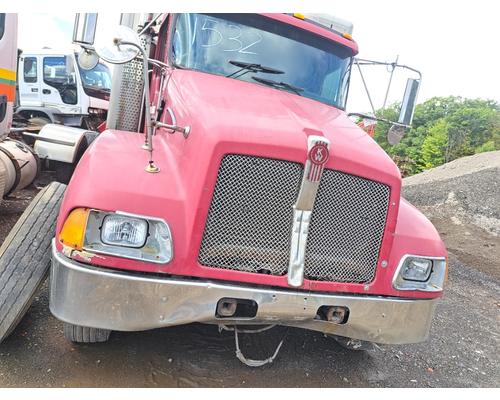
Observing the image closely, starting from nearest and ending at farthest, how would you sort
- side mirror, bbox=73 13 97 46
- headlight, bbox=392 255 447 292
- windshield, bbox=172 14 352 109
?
headlight, bbox=392 255 447 292
windshield, bbox=172 14 352 109
side mirror, bbox=73 13 97 46

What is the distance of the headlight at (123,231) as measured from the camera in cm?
247

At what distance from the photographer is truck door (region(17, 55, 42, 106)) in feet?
38.2

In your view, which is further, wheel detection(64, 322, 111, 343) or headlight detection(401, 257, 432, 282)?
headlight detection(401, 257, 432, 282)

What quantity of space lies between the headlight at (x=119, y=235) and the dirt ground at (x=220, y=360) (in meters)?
0.91

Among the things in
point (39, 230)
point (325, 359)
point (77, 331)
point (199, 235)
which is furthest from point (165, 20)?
point (325, 359)

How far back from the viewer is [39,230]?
3193mm

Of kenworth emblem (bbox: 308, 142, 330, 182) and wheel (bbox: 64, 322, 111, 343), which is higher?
kenworth emblem (bbox: 308, 142, 330, 182)

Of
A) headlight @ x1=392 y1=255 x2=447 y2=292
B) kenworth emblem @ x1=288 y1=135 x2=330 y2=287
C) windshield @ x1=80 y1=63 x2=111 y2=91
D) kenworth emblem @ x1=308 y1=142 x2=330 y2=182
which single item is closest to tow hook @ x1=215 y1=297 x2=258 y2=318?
kenworth emblem @ x1=288 y1=135 x2=330 y2=287

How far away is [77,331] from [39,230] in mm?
800

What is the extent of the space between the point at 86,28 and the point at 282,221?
102 inches

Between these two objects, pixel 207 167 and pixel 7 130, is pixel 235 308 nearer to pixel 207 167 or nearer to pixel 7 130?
pixel 207 167

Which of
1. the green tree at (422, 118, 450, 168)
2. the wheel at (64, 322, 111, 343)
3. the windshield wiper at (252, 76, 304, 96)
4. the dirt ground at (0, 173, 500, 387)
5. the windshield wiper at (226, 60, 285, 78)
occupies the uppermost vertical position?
the windshield wiper at (226, 60, 285, 78)

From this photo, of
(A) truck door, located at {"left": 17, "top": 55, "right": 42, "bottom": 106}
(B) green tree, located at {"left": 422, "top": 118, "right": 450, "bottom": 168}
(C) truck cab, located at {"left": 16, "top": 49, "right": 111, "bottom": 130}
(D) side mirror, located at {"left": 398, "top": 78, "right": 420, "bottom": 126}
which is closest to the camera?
(D) side mirror, located at {"left": 398, "top": 78, "right": 420, "bottom": 126}

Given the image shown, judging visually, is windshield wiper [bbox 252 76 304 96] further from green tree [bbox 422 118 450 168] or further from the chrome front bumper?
green tree [bbox 422 118 450 168]
